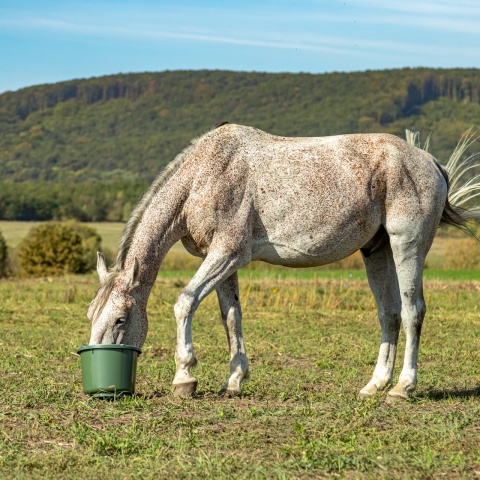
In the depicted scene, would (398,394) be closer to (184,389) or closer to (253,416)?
(253,416)

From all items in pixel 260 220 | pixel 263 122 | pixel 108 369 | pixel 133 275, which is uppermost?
pixel 263 122

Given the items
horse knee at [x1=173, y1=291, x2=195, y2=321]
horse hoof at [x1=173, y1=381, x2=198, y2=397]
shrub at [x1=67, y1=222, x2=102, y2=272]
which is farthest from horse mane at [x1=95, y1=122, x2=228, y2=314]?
shrub at [x1=67, y1=222, x2=102, y2=272]

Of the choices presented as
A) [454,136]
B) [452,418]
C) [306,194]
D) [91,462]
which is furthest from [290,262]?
[454,136]

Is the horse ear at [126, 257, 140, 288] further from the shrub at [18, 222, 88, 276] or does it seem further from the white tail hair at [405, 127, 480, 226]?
the shrub at [18, 222, 88, 276]

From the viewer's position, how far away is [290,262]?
27.3 feet

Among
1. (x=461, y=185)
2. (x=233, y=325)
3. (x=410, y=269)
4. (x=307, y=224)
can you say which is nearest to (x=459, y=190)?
(x=461, y=185)

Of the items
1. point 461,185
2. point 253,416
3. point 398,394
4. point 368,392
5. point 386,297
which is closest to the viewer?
point 253,416

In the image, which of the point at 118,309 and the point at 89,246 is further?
the point at 89,246

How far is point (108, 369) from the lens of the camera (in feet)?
25.5

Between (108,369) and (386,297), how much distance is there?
2840 mm

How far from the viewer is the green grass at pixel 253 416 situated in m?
5.69

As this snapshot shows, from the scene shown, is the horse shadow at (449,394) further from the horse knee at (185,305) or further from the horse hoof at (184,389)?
the horse knee at (185,305)

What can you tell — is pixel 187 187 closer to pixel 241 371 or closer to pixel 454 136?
pixel 241 371

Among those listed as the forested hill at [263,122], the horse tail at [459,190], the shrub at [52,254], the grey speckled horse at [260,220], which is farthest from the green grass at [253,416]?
the forested hill at [263,122]
